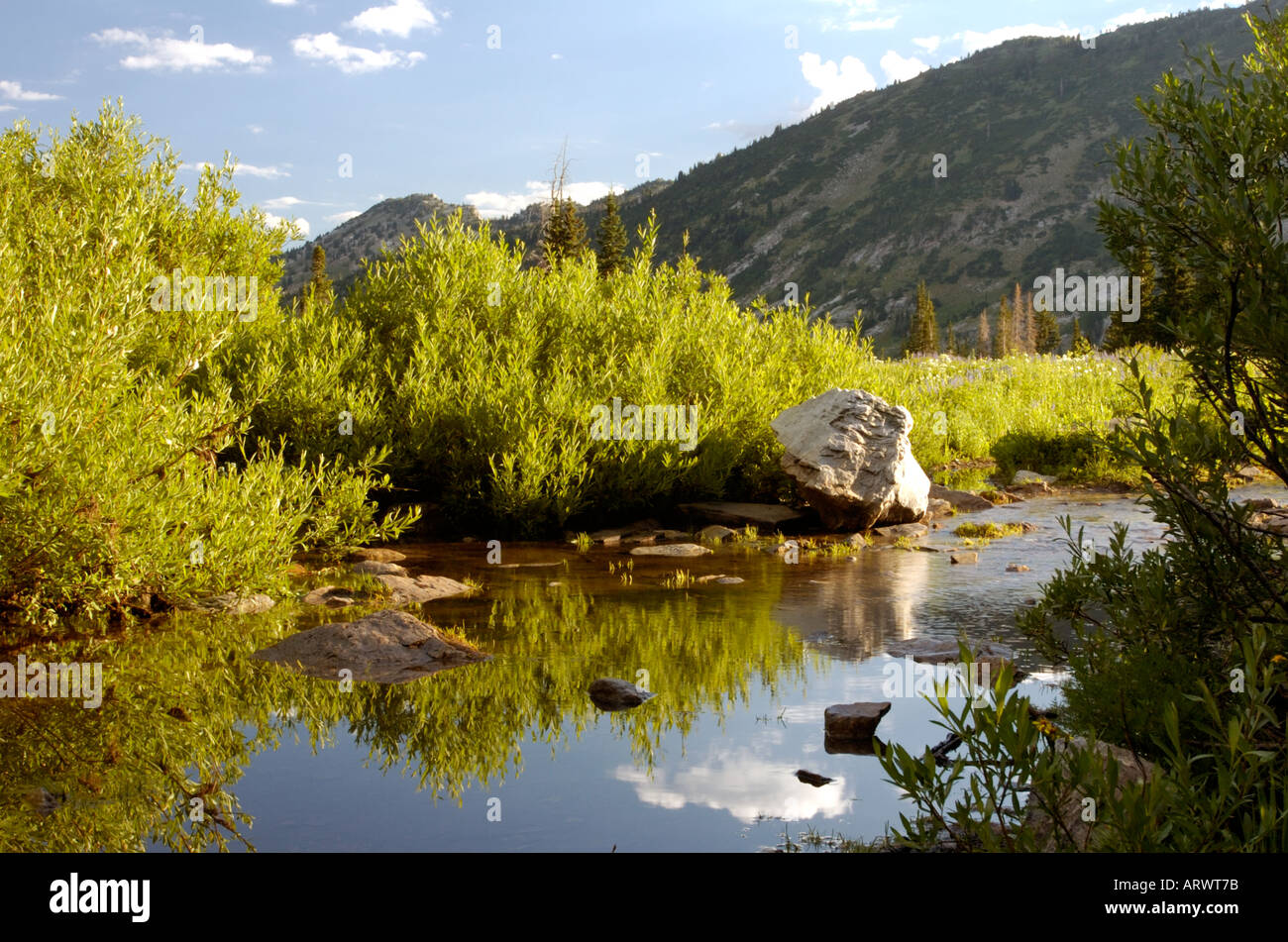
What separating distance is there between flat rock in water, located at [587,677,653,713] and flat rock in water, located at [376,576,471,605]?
4.27 metres

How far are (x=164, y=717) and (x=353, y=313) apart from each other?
1191cm

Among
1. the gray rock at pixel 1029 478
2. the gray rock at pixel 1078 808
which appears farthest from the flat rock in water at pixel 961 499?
the gray rock at pixel 1078 808

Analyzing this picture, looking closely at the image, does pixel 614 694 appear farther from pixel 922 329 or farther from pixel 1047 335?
pixel 922 329

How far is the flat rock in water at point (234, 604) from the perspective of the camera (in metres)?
10.8

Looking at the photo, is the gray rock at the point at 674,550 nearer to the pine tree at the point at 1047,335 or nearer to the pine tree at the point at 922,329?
the pine tree at the point at 1047,335

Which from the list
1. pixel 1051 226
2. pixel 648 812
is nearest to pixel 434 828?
pixel 648 812

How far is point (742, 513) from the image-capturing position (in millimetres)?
17703

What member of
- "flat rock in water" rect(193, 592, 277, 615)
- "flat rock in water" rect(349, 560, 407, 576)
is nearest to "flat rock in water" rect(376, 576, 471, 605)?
"flat rock in water" rect(349, 560, 407, 576)

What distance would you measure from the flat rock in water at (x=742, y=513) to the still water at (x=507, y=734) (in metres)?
5.62

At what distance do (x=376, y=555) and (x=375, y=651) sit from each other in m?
6.09

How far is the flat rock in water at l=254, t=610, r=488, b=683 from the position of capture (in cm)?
859

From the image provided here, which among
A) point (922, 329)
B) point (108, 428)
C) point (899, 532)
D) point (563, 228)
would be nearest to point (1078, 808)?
point (108, 428)

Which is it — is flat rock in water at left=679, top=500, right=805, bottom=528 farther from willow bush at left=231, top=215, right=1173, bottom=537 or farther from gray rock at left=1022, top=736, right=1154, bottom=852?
gray rock at left=1022, top=736, right=1154, bottom=852
